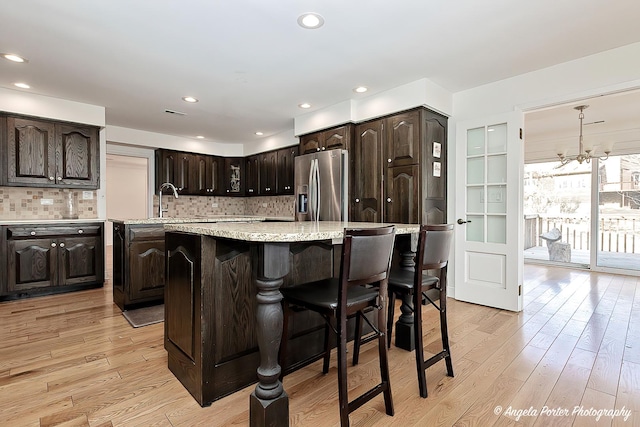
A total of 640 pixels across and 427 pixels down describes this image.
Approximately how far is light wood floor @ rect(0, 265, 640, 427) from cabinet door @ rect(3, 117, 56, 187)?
1.59m

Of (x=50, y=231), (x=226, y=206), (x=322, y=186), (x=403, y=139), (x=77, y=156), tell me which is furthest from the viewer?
(x=226, y=206)

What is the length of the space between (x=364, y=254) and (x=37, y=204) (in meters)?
4.70

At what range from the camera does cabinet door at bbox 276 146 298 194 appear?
18.0ft

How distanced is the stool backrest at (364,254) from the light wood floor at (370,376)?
714 mm

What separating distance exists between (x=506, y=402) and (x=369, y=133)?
2.93m

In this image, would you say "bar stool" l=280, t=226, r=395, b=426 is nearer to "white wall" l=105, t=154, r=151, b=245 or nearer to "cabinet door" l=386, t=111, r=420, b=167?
"cabinet door" l=386, t=111, r=420, b=167

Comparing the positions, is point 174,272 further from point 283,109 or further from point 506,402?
point 283,109

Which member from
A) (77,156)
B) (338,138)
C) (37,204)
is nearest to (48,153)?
(77,156)

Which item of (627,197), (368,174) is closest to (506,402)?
(368,174)

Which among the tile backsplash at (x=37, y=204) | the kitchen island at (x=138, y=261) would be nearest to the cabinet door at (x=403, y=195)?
the kitchen island at (x=138, y=261)

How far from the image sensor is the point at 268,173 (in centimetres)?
596

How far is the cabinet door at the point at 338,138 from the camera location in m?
3.97

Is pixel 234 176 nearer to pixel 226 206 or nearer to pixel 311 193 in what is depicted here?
pixel 226 206

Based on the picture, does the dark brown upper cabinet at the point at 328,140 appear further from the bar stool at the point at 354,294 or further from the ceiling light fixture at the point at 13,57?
the ceiling light fixture at the point at 13,57
